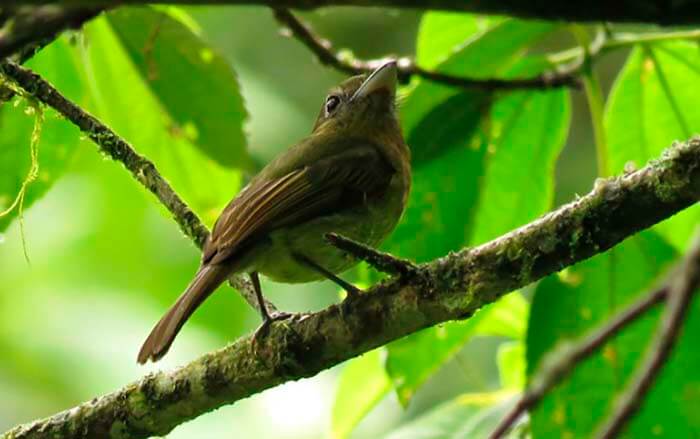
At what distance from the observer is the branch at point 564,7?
113 centimetres

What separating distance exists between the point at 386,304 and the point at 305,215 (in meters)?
1.01

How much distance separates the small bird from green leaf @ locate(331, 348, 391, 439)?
0.32 meters

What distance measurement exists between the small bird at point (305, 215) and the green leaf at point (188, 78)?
0.62 feet

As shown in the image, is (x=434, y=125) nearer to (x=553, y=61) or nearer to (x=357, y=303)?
(x=553, y=61)

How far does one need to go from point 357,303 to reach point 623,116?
4.35 ft

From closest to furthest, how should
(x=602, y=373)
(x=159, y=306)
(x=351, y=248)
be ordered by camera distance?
(x=351, y=248) → (x=602, y=373) → (x=159, y=306)

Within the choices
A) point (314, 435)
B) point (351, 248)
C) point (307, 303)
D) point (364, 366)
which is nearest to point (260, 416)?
point (314, 435)

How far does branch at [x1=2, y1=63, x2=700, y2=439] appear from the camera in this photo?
94.5 inches

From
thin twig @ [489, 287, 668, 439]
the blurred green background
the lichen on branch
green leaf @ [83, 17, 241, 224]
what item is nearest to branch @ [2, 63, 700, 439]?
the lichen on branch

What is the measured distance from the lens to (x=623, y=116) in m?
3.62

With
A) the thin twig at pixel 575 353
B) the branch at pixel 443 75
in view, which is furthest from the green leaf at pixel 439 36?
the thin twig at pixel 575 353

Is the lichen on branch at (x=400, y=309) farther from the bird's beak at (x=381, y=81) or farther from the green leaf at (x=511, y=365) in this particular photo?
the bird's beak at (x=381, y=81)

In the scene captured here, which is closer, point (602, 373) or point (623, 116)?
point (602, 373)

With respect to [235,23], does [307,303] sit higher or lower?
lower
